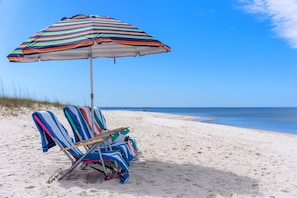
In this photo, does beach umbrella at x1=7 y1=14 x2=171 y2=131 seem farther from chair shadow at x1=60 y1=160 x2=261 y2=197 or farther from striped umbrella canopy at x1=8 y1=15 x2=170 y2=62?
chair shadow at x1=60 y1=160 x2=261 y2=197

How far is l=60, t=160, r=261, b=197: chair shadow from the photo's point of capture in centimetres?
328

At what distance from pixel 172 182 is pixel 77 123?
152 cm

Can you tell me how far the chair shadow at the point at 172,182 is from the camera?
3.28 metres

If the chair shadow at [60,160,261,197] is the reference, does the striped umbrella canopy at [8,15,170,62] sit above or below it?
above

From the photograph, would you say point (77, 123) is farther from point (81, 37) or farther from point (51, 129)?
point (81, 37)

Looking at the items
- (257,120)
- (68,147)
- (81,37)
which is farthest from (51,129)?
(257,120)

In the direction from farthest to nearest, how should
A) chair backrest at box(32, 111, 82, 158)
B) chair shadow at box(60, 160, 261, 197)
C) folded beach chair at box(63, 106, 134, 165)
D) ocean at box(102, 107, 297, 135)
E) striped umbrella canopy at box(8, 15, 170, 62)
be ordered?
ocean at box(102, 107, 297, 135) → folded beach chair at box(63, 106, 134, 165) → chair backrest at box(32, 111, 82, 158) → chair shadow at box(60, 160, 261, 197) → striped umbrella canopy at box(8, 15, 170, 62)

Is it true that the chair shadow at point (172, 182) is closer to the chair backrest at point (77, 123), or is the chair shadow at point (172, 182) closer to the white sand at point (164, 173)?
the white sand at point (164, 173)

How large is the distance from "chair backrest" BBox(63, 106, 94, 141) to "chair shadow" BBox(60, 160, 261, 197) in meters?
0.49

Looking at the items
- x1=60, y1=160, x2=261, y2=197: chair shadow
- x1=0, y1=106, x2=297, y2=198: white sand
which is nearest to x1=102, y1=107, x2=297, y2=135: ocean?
x1=0, y1=106, x2=297, y2=198: white sand

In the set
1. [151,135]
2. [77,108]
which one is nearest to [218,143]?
[151,135]

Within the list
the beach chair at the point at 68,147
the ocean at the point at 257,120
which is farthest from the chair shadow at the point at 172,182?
the ocean at the point at 257,120

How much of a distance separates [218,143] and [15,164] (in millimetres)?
4507

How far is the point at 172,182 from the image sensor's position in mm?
3650
